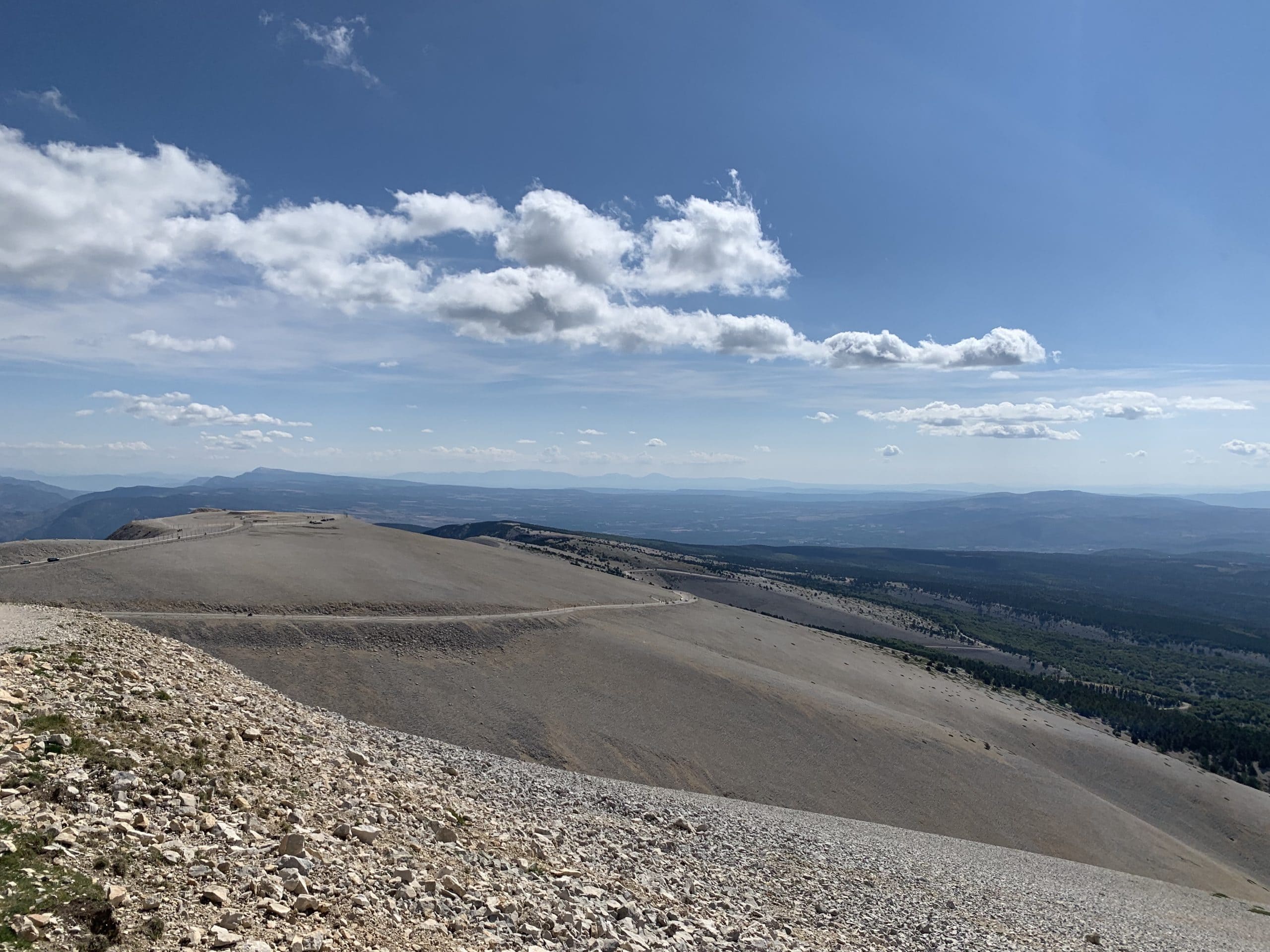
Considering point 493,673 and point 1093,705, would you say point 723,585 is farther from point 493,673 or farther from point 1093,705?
point 493,673

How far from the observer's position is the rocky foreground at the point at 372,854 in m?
10.9

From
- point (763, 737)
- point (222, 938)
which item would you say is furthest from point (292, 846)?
point (763, 737)

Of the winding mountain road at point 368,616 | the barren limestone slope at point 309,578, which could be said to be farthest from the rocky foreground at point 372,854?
the barren limestone slope at point 309,578

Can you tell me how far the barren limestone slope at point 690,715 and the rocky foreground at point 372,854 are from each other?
13516 mm

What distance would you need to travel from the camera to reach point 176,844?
1205 cm

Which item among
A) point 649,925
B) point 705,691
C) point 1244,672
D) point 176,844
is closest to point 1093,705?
point 705,691

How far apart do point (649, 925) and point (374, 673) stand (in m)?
35.6

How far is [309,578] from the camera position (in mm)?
Result: 63594

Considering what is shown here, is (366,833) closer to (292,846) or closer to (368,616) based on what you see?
(292,846)

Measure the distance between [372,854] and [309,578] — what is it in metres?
55.8

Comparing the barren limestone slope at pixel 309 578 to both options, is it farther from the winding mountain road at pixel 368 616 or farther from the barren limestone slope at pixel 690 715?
the winding mountain road at pixel 368 616

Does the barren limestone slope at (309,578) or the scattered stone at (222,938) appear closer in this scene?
the scattered stone at (222,938)

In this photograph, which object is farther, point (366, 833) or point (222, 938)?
point (366, 833)

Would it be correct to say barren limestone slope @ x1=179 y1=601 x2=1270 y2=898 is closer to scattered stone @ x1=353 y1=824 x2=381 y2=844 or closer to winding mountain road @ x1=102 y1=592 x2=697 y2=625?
winding mountain road @ x1=102 y1=592 x2=697 y2=625
